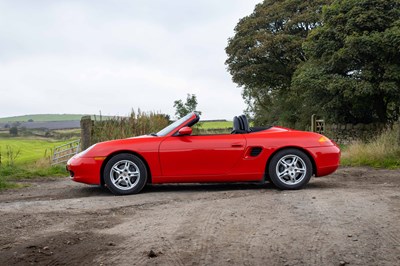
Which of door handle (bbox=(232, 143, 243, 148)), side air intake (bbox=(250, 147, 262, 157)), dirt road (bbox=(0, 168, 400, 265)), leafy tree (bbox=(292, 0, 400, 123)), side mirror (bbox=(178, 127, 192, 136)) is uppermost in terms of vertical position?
leafy tree (bbox=(292, 0, 400, 123))

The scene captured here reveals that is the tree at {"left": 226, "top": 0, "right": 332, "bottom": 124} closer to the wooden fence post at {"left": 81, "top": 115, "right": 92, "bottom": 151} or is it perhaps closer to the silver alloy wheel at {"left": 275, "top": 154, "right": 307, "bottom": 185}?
the wooden fence post at {"left": 81, "top": 115, "right": 92, "bottom": 151}

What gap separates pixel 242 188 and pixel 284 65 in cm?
3311

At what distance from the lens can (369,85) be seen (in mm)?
21641

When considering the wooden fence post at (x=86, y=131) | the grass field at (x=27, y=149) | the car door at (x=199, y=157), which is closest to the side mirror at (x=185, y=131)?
the car door at (x=199, y=157)

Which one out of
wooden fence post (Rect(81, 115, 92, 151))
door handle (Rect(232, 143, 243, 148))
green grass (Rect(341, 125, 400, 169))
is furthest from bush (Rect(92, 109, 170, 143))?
door handle (Rect(232, 143, 243, 148))

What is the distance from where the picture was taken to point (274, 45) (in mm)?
37594

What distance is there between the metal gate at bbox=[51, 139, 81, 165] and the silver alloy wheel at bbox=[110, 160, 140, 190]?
8.40 metres

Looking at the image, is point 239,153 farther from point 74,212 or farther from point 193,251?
point 193,251

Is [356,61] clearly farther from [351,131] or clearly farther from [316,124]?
[316,124]

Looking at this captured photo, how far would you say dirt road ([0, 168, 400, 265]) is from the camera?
12.3 feet

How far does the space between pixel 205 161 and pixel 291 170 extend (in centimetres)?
136

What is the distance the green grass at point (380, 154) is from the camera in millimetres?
11789

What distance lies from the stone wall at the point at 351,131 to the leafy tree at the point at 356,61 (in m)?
0.67

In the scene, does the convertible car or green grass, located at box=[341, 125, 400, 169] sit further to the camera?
green grass, located at box=[341, 125, 400, 169]
